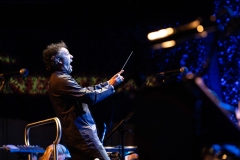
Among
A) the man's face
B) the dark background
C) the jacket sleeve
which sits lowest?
the jacket sleeve

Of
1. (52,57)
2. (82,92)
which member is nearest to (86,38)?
(52,57)

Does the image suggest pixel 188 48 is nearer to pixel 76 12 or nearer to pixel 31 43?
pixel 76 12

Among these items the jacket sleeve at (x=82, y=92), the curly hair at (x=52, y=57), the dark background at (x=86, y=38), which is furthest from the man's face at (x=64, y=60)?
the dark background at (x=86, y=38)

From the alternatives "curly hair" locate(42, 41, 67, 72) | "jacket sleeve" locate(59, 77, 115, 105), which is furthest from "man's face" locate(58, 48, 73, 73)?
"jacket sleeve" locate(59, 77, 115, 105)

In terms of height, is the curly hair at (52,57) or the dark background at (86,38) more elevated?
the dark background at (86,38)

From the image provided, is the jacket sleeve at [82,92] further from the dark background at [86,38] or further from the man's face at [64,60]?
the dark background at [86,38]

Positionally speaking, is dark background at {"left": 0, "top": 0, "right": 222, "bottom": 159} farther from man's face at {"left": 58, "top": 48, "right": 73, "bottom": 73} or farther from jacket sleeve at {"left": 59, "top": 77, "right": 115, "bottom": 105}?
jacket sleeve at {"left": 59, "top": 77, "right": 115, "bottom": 105}

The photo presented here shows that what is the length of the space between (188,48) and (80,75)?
1.76 m

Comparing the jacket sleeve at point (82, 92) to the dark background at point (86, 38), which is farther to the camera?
the dark background at point (86, 38)

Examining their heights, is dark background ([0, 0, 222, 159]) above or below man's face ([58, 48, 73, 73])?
above

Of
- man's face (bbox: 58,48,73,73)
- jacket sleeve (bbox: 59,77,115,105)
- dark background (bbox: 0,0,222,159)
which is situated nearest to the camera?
jacket sleeve (bbox: 59,77,115,105)

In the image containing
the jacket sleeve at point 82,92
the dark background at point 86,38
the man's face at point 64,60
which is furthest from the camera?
the dark background at point 86,38

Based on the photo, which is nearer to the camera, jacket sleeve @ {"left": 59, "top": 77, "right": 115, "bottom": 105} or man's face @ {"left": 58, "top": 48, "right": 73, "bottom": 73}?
jacket sleeve @ {"left": 59, "top": 77, "right": 115, "bottom": 105}

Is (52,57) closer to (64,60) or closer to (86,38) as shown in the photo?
(64,60)
